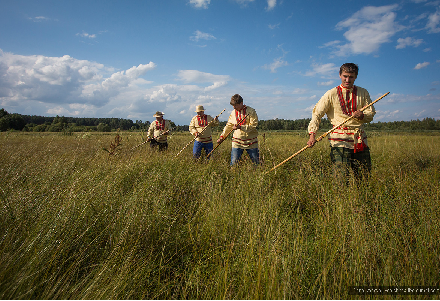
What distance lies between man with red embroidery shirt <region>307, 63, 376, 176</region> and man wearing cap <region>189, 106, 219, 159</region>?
3.56 metres

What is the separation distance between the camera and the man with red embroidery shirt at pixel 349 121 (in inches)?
139

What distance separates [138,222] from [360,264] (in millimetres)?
2083

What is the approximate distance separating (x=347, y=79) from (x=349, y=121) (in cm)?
70

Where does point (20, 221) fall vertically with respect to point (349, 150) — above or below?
below

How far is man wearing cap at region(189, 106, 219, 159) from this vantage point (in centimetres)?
667

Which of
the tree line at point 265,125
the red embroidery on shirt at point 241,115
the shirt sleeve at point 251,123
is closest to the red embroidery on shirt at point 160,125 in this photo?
the red embroidery on shirt at point 241,115

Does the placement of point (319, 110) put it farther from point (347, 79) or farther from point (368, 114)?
point (368, 114)

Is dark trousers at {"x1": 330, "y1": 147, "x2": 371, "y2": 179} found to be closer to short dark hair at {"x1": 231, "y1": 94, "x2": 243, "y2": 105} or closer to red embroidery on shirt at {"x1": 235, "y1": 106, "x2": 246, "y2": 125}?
red embroidery on shirt at {"x1": 235, "y1": 106, "x2": 246, "y2": 125}

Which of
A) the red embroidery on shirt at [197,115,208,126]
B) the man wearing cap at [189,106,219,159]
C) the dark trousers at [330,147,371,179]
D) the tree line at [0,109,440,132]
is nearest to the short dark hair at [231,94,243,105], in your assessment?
the man wearing cap at [189,106,219,159]

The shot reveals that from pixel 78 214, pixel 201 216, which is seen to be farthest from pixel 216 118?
pixel 78 214

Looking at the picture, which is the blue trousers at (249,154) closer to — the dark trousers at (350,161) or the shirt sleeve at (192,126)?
the dark trousers at (350,161)

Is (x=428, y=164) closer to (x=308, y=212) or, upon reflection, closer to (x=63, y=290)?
(x=308, y=212)

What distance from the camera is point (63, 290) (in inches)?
58.1

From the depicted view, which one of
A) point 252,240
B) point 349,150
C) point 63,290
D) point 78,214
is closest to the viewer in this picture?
point 63,290
